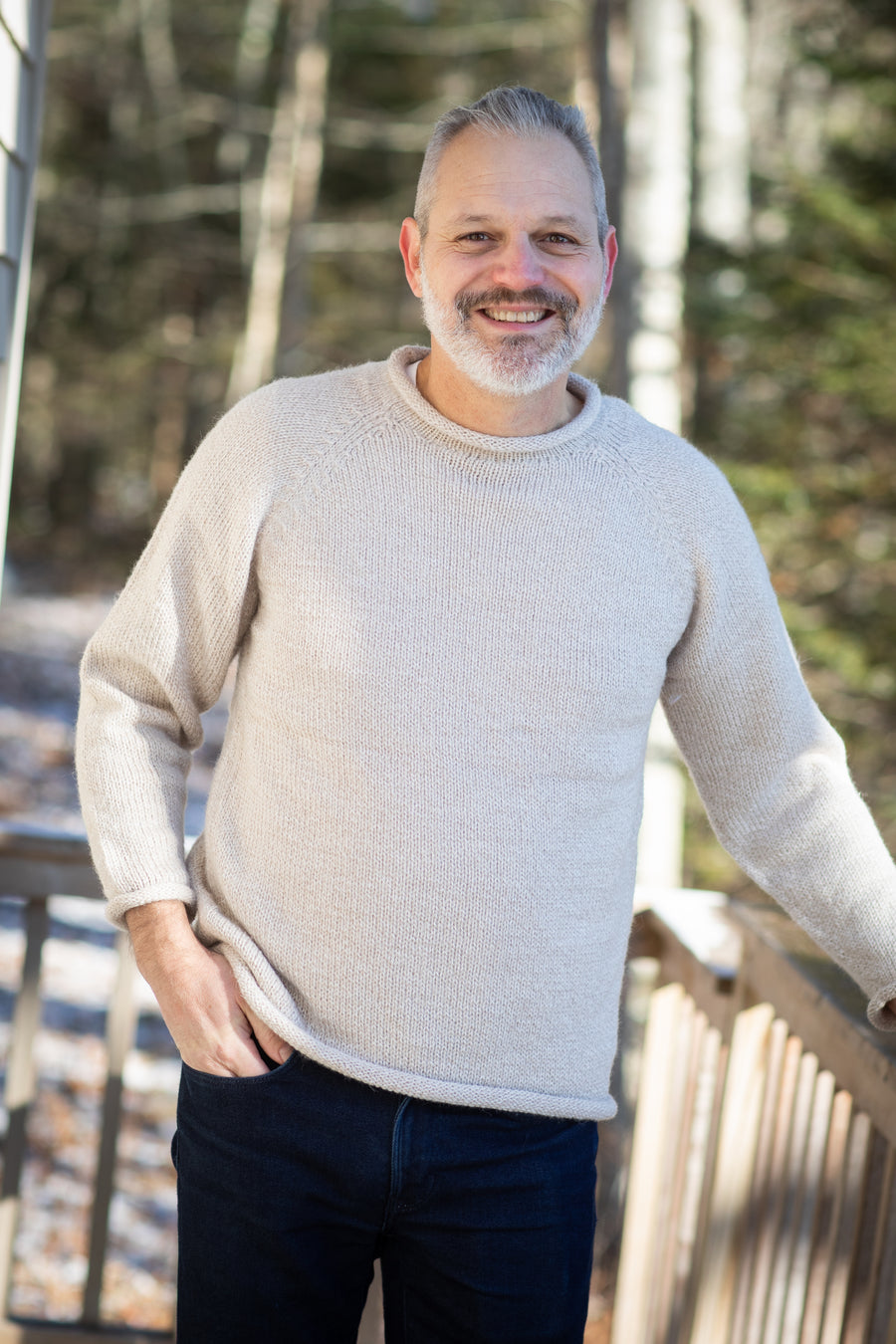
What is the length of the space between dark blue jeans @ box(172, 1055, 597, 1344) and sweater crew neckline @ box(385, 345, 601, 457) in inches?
28.6

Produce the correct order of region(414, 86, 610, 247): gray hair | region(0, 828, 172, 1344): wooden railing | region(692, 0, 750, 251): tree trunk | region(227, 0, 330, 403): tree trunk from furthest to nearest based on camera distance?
region(227, 0, 330, 403): tree trunk
region(692, 0, 750, 251): tree trunk
region(0, 828, 172, 1344): wooden railing
region(414, 86, 610, 247): gray hair

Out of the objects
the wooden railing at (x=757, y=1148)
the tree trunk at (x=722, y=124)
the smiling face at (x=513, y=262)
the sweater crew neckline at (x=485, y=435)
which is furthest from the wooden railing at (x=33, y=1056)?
the tree trunk at (x=722, y=124)

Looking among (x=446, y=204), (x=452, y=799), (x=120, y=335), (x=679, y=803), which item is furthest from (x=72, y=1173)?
(x=120, y=335)

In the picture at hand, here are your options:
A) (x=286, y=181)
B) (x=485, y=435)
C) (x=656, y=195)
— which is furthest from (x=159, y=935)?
(x=286, y=181)

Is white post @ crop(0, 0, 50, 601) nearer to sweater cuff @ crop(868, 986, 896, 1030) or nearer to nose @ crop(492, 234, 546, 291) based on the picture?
nose @ crop(492, 234, 546, 291)

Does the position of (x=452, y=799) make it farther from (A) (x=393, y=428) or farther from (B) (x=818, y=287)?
(B) (x=818, y=287)

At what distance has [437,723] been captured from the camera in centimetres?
138

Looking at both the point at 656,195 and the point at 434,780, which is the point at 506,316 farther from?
the point at 656,195

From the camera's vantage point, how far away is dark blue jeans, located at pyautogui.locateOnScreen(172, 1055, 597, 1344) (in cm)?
137

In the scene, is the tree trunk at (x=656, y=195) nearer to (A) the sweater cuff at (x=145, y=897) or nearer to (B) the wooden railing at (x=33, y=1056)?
(B) the wooden railing at (x=33, y=1056)

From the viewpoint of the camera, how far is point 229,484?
1449mm

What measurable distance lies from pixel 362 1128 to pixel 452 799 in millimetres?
368

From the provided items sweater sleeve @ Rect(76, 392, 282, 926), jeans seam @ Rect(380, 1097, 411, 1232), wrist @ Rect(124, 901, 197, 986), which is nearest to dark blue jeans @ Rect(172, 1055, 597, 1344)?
jeans seam @ Rect(380, 1097, 411, 1232)

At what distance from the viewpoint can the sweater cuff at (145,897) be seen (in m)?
1.41
